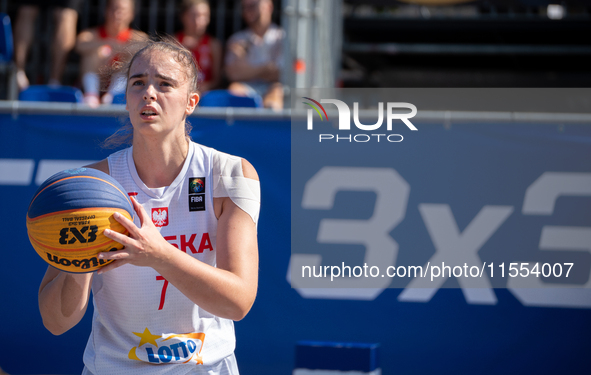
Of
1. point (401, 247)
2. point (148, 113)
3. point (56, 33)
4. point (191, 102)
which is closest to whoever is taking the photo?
point (148, 113)

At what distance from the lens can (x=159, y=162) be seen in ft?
7.49

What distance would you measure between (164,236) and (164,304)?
26cm

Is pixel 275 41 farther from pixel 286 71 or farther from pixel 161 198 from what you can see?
pixel 161 198

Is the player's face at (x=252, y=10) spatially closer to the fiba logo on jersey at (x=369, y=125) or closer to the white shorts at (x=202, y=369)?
the fiba logo on jersey at (x=369, y=125)

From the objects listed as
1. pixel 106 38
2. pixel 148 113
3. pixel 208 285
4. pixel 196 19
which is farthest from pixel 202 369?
pixel 106 38

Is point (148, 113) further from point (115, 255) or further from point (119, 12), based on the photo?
point (119, 12)

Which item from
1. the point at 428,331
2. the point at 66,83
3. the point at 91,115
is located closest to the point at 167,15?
the point at 66,83

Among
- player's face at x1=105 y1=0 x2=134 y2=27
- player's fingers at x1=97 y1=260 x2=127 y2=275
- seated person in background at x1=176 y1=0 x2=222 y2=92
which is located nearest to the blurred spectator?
player's face at x1=105 y1=0 x2=134 y2=27

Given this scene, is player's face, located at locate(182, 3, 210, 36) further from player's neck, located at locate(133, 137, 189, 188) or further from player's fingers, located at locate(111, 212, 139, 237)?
player's fingers, located at locate(111, 212, 139, 237)

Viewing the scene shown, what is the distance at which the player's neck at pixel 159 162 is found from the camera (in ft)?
7.45

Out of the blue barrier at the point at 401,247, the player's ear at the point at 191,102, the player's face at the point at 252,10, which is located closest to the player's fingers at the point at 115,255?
the player's ear at the point at 191,102

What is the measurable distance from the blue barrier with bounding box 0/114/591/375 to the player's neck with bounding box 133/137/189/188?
1.85m

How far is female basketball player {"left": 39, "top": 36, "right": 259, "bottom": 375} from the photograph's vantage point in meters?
2.17

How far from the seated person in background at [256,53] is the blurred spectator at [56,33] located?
1.82 m
